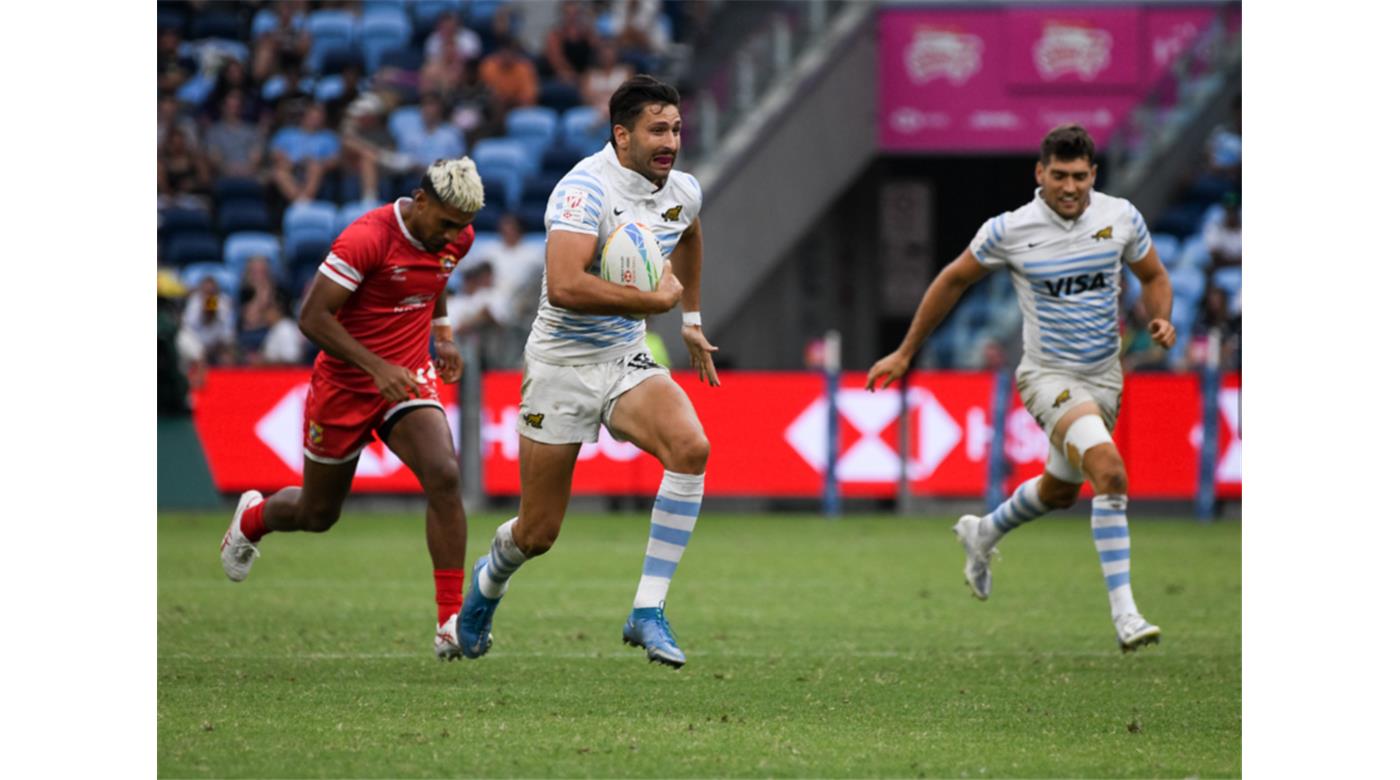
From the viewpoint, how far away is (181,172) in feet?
74.9

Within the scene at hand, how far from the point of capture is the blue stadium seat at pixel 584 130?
2230cm

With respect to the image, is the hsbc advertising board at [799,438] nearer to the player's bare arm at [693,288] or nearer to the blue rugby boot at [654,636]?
the player's bare arm at [693,288]

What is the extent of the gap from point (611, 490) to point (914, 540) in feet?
11.4

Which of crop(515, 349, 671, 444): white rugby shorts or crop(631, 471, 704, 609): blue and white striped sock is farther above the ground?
crop(515, 349, 671, 444): white rugby shorts

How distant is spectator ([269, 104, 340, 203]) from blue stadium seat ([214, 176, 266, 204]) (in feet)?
0.79

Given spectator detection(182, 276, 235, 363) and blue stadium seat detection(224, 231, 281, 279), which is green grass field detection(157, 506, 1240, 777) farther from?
blue stadium seat detection(224, 231, 281, 279)

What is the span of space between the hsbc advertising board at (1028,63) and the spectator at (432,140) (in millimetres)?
5216

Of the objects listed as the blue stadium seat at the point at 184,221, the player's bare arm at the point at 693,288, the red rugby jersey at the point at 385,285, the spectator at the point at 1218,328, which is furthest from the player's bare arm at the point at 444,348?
the blue stadium seat at the point at 184,221

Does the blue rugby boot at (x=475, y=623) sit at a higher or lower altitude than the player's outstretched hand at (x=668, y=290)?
lower

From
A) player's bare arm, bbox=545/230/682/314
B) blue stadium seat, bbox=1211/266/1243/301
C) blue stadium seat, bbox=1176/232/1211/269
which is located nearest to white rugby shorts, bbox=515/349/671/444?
player's bare arm, bbox=545/230/682/314

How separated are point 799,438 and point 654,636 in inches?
430

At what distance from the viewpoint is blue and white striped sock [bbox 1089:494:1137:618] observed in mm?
9242

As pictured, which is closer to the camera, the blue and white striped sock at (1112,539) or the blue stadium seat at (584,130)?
the blue and white striped sock at (1112,539)

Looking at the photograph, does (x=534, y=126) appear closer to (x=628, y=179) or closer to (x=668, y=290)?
(x=628, y=179)
